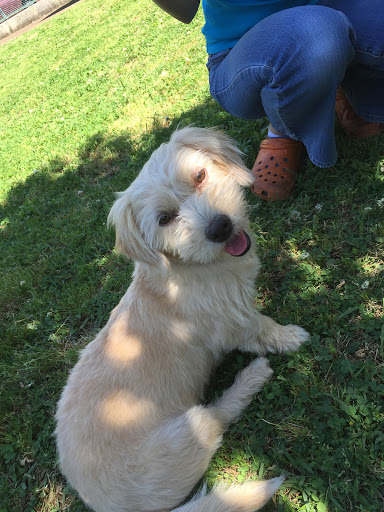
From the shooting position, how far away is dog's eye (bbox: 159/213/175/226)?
2.17 meters

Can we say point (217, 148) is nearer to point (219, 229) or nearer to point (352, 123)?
point (219, 229)

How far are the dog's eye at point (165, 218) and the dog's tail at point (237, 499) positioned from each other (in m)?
1.44

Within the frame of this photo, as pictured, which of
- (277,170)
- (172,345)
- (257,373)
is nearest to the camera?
(172,345)

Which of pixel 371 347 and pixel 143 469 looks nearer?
pixel 143 469

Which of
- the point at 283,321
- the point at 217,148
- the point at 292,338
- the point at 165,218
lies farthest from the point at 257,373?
the point at 217,148

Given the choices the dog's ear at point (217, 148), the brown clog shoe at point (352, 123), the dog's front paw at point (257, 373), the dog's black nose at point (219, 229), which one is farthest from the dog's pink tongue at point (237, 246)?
the brown clog shoe at point (352, 123)

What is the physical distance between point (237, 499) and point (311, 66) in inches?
101

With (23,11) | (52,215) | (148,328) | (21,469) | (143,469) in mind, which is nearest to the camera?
(143,469)

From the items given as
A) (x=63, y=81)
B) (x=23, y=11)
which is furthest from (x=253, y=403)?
(x=23, y=11)

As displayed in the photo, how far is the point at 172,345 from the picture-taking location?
7.52 ft

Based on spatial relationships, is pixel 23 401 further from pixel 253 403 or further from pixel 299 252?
pixel 299 252

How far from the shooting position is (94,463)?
192cm

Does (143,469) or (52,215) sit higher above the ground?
(143,469)

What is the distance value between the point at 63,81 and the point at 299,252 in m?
8.76
